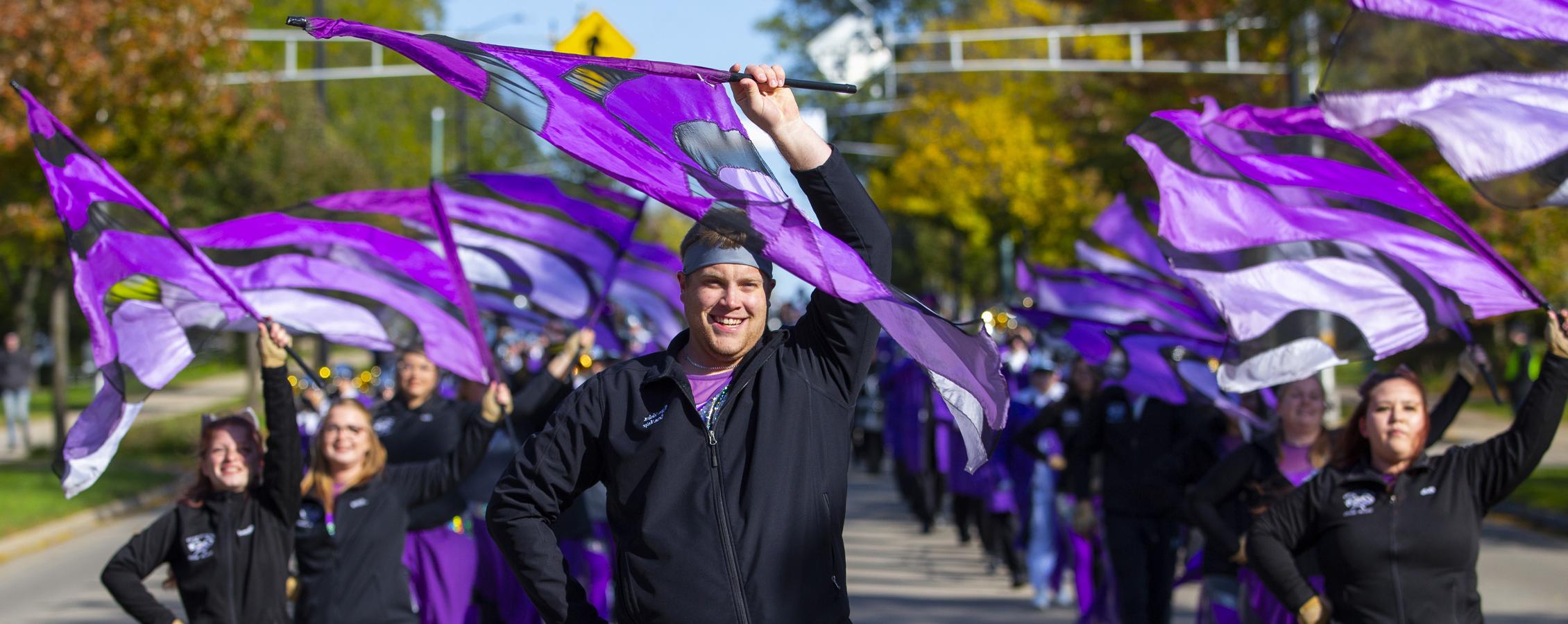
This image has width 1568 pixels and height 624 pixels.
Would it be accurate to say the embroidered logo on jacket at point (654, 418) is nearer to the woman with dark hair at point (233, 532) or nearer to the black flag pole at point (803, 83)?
the black flag pole at point (803, 83)

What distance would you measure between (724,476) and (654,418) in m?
0.20

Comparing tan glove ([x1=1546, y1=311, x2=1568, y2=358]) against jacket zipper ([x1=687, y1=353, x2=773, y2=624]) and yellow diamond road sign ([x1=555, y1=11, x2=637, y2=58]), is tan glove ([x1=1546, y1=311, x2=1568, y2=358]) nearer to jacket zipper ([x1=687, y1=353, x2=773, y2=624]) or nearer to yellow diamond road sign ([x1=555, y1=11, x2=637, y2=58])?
jacket zipper ([x1=687, y1=353, x2=773, y2=624])

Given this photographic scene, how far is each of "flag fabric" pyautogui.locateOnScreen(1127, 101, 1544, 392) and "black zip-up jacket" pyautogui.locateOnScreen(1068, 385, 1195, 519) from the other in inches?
92.5

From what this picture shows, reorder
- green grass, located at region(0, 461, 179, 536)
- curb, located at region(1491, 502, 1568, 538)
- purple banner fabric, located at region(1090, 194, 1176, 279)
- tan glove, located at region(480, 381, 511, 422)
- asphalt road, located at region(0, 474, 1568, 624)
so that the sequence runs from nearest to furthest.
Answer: tan glove, located at region(480, 381, 511, 422) < purple banner fabric, located at region(1090, 194, 1176, 279) < asphalt road, located at region(0, 474, 1568, 624) < curb, located at region(1491, 502, 1568, 538) < green grass, located at region(0, 461, 179, 536)

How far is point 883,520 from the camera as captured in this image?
1834 cm

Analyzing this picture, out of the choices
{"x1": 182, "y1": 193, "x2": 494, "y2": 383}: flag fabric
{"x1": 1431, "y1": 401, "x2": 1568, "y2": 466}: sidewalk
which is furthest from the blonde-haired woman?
{"x1": 1431, "y1": 401, "x2": 1568, "y2": 466}: sidewalk

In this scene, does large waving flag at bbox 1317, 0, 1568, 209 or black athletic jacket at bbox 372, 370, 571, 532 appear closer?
large waving flag at bbox 1317, 0, 1568, 209

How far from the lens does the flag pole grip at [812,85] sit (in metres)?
3.49

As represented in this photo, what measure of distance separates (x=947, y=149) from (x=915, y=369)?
24.8 meters

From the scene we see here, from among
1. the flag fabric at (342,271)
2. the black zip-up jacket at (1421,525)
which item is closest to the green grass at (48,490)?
the flag fabric at (342,271)

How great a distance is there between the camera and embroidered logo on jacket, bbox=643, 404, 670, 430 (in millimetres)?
3697

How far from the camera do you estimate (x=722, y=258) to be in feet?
12.2

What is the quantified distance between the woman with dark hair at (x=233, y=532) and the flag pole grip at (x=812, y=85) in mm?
2590

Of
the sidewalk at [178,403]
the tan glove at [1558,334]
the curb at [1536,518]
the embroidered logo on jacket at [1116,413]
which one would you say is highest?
the tan glove at [1558,334]
